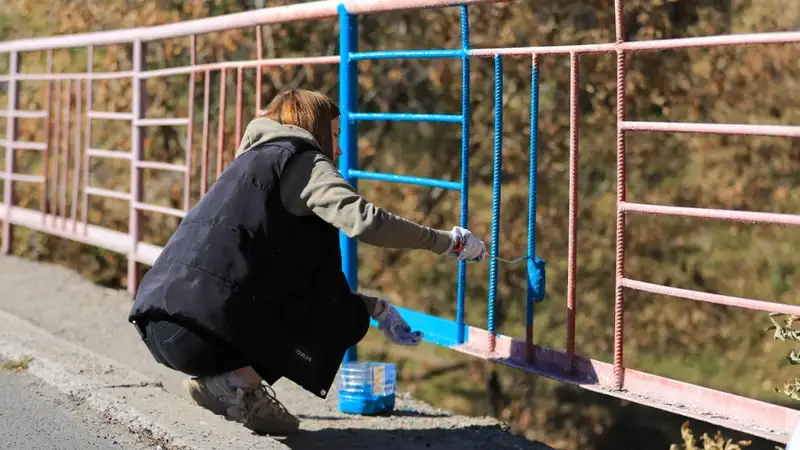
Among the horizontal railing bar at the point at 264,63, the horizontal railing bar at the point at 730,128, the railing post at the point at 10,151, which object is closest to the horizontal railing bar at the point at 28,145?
the railing post at the point at 10,151

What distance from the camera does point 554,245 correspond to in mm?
9836

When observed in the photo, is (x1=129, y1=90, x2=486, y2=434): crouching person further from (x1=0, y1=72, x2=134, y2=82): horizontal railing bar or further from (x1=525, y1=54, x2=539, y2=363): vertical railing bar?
(x1=0, y1=72, x2=134, y2=82): horizontal railing bar

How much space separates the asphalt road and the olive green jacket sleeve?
0.95 metres

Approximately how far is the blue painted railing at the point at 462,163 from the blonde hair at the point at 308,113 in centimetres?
58

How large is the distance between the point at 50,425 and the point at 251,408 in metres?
0.73

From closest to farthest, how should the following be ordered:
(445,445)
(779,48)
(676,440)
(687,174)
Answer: (445,445) < (779,48) < (687,174) < (676,440)

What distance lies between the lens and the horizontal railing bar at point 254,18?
518cm

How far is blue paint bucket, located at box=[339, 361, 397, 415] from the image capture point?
5.27m

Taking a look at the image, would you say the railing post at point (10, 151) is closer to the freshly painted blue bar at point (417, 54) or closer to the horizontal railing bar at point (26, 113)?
the horizontal railing bar at point (26, 113)

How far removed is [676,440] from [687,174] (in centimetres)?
220

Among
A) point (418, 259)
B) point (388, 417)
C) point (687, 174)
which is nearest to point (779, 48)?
point (687, 174)

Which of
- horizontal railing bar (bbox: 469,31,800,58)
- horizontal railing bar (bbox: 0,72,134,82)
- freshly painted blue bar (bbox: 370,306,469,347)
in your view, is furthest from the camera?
horizontal railing bar (bbox: 0,72,134,82)

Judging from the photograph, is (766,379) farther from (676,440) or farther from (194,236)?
(194,236)

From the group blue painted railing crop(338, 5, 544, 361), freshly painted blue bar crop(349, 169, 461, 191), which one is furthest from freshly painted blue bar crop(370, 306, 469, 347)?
freshly painted blue bar crop(349, 169, 461, 191)
